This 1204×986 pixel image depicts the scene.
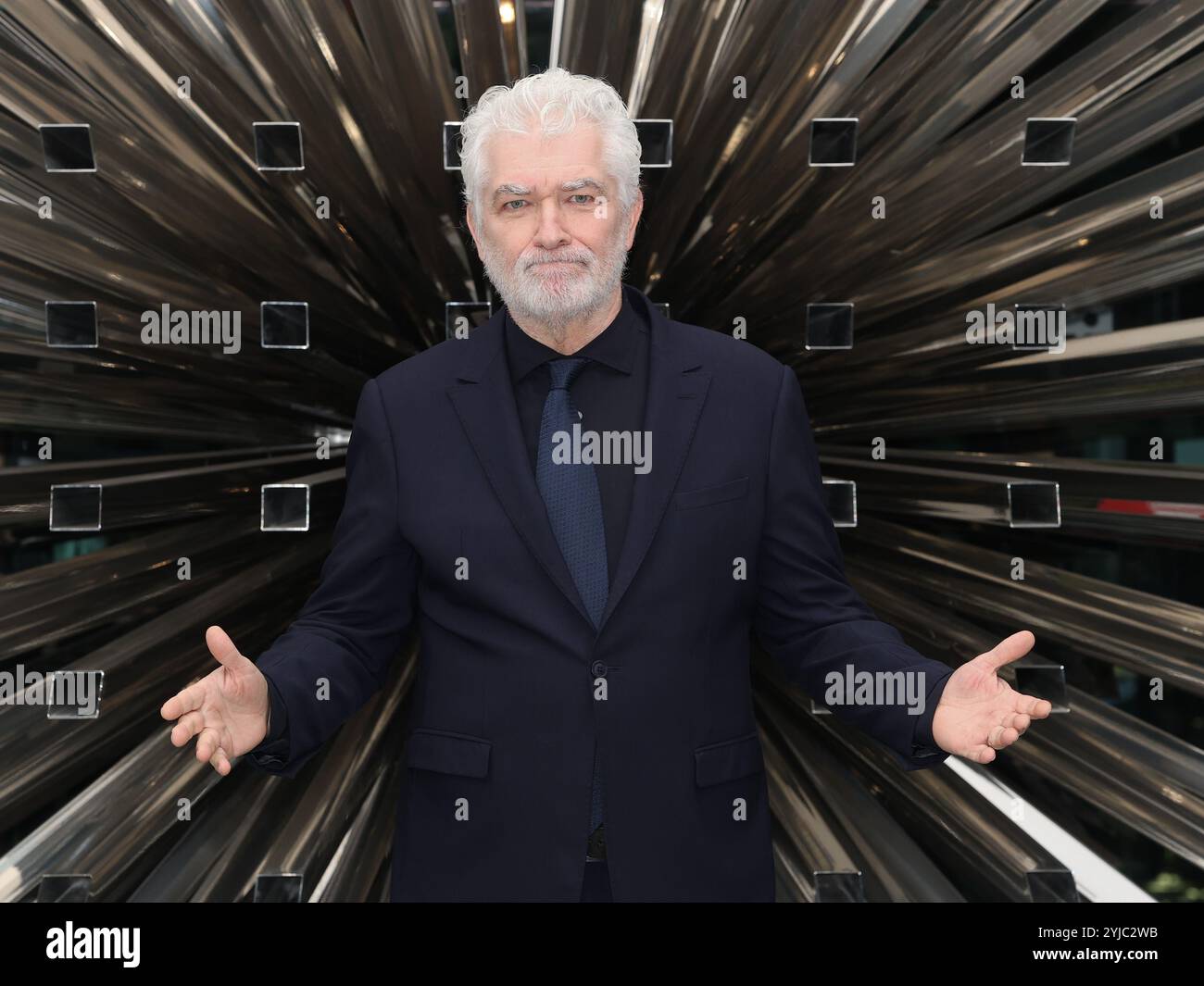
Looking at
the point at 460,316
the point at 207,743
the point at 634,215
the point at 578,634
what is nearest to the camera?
the point at 207,743

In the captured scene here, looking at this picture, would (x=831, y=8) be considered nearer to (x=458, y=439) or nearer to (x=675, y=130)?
(x=675, y=130)

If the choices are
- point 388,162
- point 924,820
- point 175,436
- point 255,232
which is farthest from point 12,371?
point 924,820

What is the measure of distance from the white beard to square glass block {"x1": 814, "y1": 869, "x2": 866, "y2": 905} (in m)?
0.70

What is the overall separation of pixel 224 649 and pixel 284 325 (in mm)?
439

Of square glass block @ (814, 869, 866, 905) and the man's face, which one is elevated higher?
the man's face

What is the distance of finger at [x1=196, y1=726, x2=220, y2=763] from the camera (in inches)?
35.4

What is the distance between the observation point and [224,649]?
924 mm

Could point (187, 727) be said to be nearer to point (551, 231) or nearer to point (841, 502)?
point (551, 231)

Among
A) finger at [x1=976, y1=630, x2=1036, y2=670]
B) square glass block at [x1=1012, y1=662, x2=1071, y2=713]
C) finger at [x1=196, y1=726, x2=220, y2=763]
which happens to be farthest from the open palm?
finger at [x1=196, y1=726, x2=220, y2=763]

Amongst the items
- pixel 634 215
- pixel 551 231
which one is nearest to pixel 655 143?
pixel 634 215

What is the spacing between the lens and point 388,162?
123cm

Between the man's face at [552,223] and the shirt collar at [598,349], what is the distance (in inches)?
2.2

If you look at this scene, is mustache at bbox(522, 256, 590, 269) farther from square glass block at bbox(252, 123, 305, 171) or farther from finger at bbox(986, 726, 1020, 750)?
finger at bbox(986, 726, 1020, 750)

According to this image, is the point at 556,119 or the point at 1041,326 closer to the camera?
the point at 556,119
